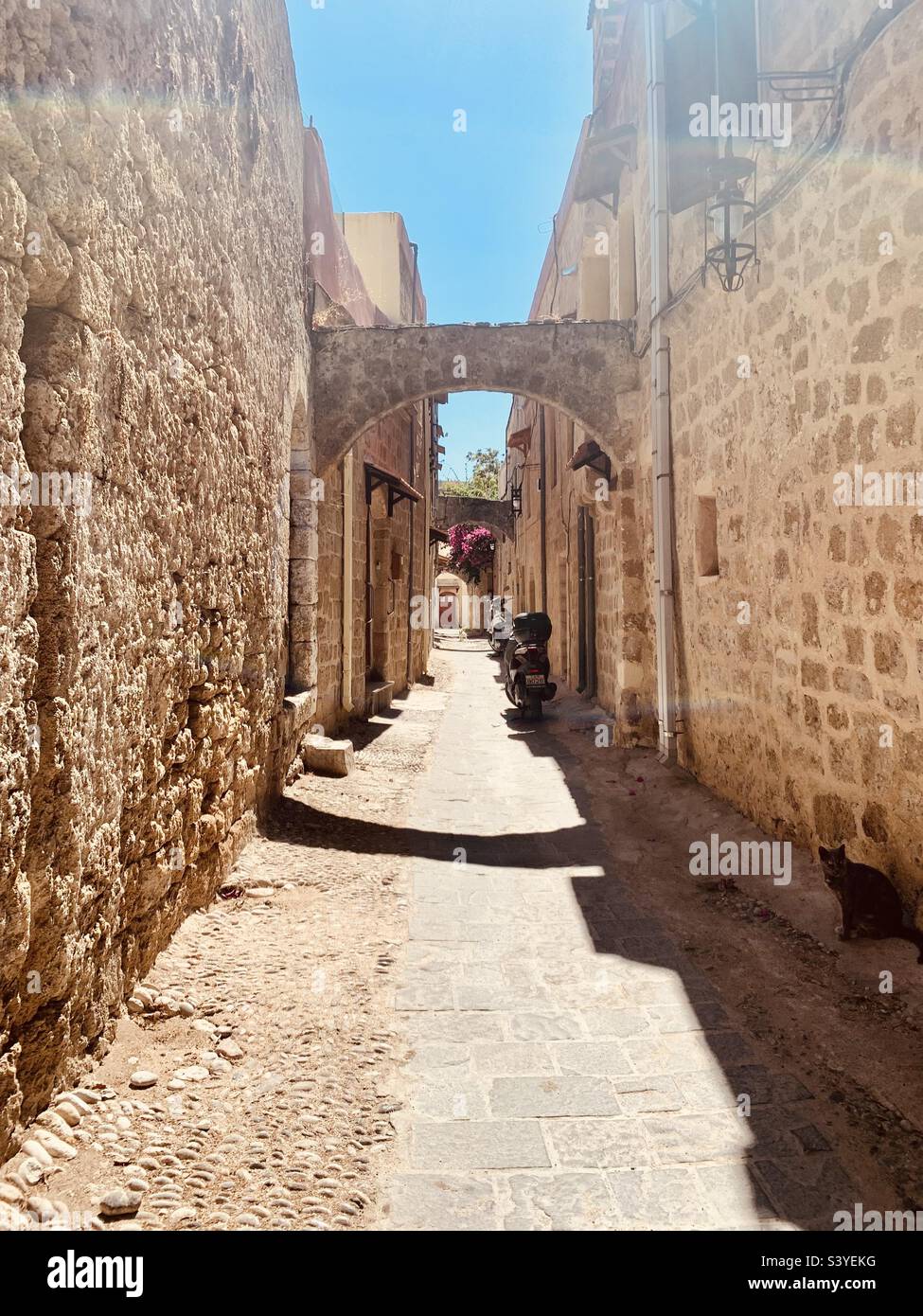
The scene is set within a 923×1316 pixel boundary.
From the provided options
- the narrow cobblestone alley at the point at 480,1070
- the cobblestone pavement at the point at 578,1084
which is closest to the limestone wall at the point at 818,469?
the narrow cobblestone alley at the point at 480,1070

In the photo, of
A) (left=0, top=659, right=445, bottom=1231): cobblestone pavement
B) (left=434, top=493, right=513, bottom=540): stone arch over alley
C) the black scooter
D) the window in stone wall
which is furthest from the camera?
(left=434, top=493, right=513, bottom=540): stone arch over alley

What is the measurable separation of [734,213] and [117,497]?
4.35 metres

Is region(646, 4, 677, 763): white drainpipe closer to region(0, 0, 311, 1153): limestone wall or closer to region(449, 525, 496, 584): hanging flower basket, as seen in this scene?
region(0, 0, 311, 1153): limestone wall

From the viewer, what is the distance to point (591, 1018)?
317 cm

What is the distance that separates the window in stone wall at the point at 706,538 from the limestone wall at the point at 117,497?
3.28 m

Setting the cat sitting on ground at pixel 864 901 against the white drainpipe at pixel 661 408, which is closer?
the cat sitting on ground at pixel 864 901

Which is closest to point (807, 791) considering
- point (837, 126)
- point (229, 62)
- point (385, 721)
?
point (837, 126)

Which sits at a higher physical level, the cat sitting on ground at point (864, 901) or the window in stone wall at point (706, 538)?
the window in stone wall at point (706, 538)

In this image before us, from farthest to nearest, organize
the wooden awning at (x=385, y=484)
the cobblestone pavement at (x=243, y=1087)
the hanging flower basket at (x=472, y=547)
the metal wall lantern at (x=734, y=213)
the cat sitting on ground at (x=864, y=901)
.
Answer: the hanging flower basket at (x=472, y=547), the wooden awning at (x=385, y=484), the metal wall lantern at (x=734, y=213), the cat sitting on ground at (x=864, y=901), the cobblestone pavement at (x=243, y=1087)

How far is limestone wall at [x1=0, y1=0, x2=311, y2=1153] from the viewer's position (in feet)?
7.07

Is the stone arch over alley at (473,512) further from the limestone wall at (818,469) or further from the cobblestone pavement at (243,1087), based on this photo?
the cobblestone pavement at (243,1087)

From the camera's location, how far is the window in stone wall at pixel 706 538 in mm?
6305

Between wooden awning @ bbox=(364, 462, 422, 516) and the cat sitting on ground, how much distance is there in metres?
8.07

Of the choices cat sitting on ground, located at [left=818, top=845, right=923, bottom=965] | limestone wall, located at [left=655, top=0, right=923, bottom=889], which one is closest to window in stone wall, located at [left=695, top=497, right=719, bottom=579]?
limestone wall, located at [left=655, top=0, right=923, bottom=889]
